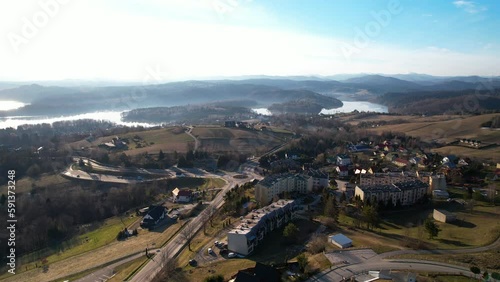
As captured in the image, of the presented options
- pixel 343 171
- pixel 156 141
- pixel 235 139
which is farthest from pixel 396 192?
pixel 156 141

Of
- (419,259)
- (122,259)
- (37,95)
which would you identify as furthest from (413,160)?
(37,95)

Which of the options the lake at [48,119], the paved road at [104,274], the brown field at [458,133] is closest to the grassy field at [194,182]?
the paved road at [104,274]

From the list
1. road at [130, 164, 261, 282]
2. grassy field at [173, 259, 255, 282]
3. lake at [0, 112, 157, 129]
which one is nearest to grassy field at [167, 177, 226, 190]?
road at [130, 164, 261, 282]

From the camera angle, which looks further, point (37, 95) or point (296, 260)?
point (37, 95)

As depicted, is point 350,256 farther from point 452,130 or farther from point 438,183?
point 452,130

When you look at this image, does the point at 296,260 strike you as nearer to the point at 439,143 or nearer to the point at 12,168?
the point at 12,168
